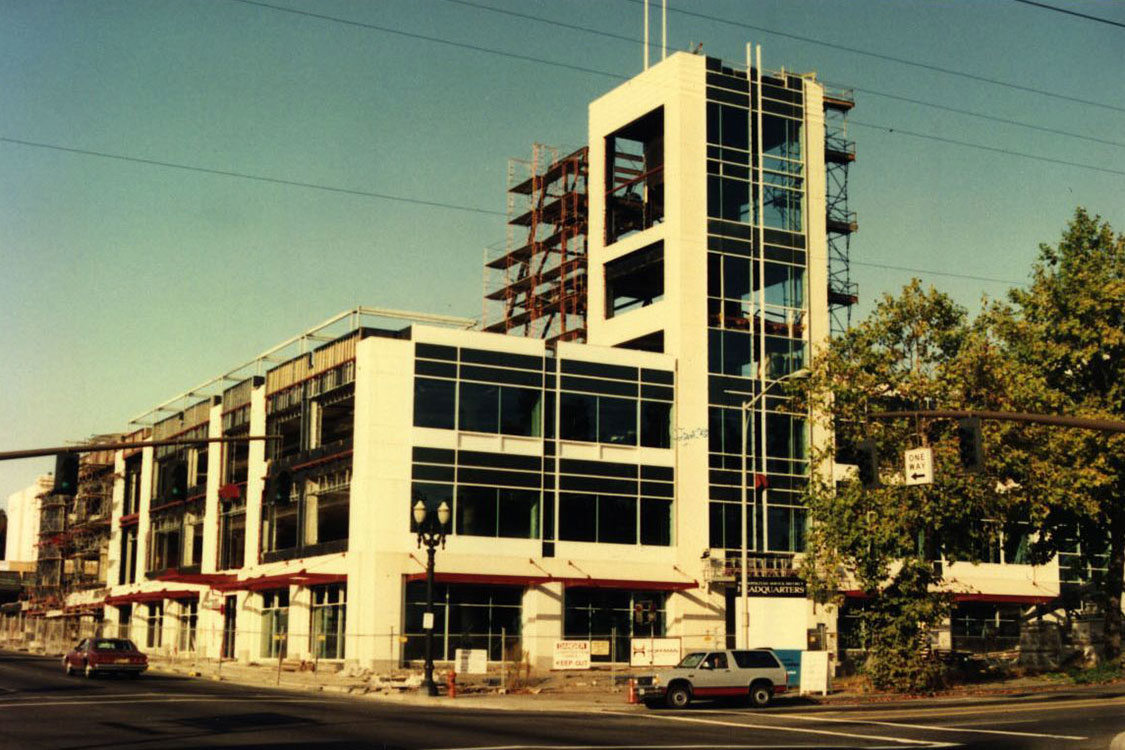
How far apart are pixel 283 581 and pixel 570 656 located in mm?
17531

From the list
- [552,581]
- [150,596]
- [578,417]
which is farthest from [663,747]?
[150,596]

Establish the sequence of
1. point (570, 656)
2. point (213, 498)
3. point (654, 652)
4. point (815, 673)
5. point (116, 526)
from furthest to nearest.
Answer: point (116, 526)
point (213, 498)
point (570, 656)
point (654, 652)
point (815, 673)

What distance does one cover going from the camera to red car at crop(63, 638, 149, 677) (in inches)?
1882

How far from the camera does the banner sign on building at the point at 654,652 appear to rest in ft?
158

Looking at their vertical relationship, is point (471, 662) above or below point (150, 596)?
below

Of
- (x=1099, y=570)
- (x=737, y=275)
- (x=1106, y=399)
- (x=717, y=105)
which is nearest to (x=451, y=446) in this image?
(x=737, y=275)

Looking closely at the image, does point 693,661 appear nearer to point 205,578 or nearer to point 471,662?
point 471,662

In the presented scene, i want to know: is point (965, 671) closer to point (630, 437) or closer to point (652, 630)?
point (652, 630)

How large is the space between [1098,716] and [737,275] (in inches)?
1406

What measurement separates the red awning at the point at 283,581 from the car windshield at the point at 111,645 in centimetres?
886

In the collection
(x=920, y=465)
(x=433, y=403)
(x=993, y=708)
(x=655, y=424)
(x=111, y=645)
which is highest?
(x=433, y=403)

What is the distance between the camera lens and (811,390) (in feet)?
164

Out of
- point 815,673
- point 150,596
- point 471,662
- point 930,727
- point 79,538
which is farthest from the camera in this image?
point 79,538

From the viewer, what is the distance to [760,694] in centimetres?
4088
